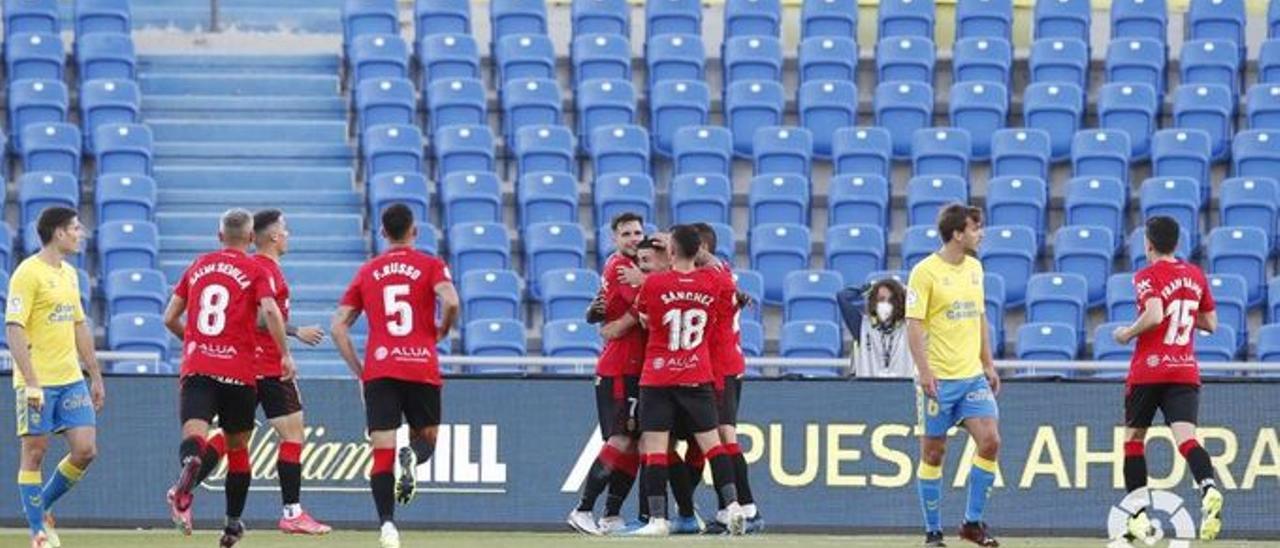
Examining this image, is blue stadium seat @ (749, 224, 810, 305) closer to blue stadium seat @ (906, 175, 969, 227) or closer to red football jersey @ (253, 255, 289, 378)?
blue stadium seat @ (906, 175, 969, 227)

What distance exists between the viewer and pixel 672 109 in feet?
90.3

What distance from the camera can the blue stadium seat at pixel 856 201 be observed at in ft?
87.0

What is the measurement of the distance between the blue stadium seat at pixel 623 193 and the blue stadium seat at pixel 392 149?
6.09 feet

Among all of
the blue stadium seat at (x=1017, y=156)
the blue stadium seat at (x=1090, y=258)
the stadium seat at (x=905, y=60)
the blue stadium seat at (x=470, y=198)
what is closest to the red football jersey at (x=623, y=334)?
the blue stadium seat at (x=470, y=198)

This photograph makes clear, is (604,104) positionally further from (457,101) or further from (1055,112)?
(1055,112)

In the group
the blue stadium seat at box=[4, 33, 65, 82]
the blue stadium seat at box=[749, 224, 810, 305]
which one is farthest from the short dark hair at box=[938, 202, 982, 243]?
the blue stadium seat at box=[4, 33, 65, 82]

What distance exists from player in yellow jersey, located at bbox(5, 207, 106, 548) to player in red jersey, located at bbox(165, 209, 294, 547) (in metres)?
0.56

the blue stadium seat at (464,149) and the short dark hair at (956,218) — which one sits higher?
the blue stadium seat at (464,149)

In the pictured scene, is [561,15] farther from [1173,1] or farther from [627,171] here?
[1173,1]

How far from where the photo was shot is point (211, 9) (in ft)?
95.3

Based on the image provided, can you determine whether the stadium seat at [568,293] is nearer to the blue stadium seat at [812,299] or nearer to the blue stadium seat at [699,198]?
the blue stadium seat at [699,198]

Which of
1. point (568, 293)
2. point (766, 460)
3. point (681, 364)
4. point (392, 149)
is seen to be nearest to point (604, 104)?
point (392, 149)

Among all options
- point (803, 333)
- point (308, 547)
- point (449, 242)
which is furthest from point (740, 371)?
point (449, 242)

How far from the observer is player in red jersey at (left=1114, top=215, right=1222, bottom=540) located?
16609 millimetres
